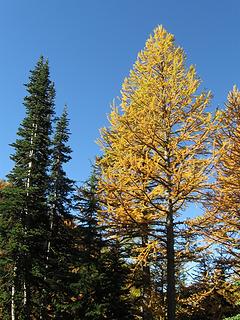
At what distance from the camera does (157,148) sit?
11.1 metres

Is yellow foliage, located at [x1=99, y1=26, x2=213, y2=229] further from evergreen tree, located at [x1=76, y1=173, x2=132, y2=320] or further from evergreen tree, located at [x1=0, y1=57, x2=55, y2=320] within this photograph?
evergreen tree, located at [x1=0, y1=57, x2=55, y2=320]

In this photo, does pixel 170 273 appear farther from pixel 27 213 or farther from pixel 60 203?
pixel 60 203

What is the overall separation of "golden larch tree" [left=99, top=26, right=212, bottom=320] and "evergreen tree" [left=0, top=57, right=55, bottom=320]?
25.9ft

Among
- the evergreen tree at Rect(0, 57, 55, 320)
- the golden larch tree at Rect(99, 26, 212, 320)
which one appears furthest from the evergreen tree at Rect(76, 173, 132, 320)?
the evergreen tree at Rect(0, 57, 55, 320)

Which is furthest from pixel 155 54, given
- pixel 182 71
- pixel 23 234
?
pixel 23 234

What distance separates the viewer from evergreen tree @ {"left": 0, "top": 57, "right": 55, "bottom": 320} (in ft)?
56.7

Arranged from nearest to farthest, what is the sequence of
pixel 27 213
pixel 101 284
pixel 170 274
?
pixel 170 274 → pixel 101 284 → pixel 27 213

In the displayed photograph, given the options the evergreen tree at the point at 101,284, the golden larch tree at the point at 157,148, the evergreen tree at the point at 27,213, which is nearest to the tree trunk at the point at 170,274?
the golden larch tree at the point at 157,148

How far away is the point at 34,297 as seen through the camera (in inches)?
858

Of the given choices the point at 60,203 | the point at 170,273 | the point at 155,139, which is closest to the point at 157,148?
the point at 155,139

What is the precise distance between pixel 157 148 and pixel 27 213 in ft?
33.6

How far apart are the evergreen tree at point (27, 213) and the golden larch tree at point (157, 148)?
790 cm

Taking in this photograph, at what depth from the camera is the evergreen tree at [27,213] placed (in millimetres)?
17297

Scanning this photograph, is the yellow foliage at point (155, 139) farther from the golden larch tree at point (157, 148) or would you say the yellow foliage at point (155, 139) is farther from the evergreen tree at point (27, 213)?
the evergreen tree at point (27, 213)
